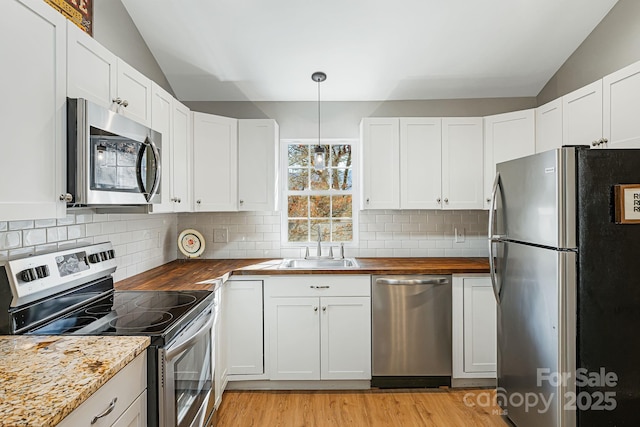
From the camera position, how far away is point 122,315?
167 cm

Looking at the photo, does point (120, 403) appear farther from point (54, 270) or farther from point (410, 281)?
point (410, 281)

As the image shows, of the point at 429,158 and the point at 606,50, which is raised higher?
the point at 606,50

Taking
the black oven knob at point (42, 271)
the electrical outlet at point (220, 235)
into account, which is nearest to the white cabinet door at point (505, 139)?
the electrical outlet at point (220, 235)

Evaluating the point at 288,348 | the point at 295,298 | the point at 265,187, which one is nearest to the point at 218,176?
the point at 265,187

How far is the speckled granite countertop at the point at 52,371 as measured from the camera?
871 mm

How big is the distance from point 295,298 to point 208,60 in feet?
6.64

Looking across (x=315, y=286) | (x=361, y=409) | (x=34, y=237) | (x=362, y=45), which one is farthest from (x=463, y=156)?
(x=34, y=237)

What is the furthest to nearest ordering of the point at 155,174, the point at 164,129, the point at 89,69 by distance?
the point at 164,129, the point at 155,174, the point at 89,69

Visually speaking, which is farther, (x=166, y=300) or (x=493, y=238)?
(x=493, y=238)

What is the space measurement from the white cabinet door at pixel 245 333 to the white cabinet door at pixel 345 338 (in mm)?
476

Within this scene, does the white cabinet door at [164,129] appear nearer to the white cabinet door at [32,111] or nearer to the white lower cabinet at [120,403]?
the white cabinet door at [32,111]

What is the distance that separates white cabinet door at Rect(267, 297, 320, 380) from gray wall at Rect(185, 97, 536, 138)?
5.25 feet

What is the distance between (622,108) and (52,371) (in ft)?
9.73

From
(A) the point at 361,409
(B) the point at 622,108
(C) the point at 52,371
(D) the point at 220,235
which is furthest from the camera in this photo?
(D) the point at 220,235
